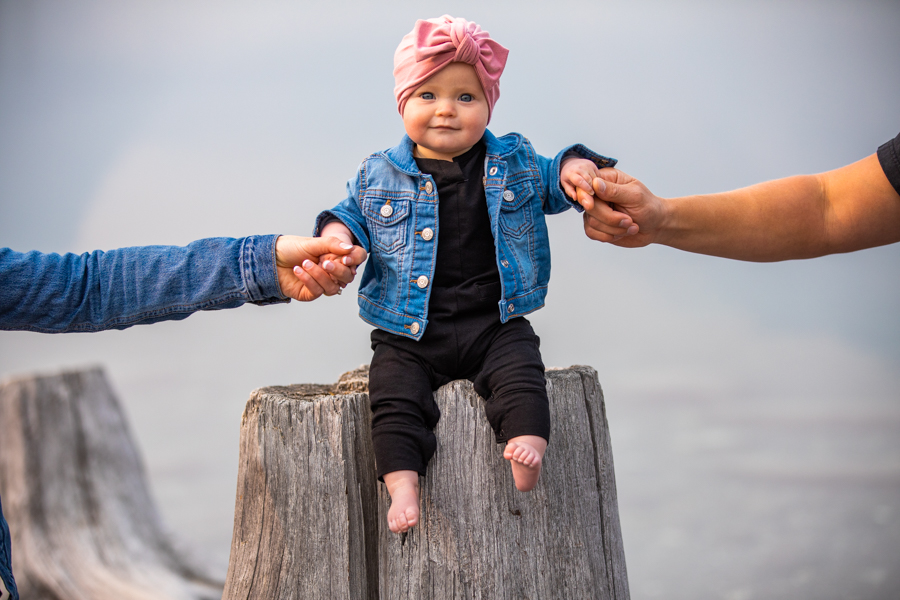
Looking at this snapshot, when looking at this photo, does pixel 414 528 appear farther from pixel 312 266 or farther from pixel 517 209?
pixel 517 209

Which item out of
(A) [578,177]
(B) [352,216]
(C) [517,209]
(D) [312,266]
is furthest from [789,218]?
(D) [312,266]

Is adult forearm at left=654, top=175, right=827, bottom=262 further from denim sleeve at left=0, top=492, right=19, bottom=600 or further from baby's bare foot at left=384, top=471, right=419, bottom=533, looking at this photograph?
denim sleeve at left=0, top=492, right=19, bottom=600

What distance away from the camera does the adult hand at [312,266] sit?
207 centimetres

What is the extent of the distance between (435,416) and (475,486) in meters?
0.23

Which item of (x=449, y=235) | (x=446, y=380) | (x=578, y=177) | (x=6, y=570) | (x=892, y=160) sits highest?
(x=892, y=160)

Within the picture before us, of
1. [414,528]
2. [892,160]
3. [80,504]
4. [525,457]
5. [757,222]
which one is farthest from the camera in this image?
[80,504]

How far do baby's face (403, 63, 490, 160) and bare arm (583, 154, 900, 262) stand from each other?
639 mm

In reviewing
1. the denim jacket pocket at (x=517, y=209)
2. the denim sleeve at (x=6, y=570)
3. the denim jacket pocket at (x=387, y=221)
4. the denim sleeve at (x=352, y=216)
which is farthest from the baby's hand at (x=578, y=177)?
the denim sleeve at (x=6, y=570)

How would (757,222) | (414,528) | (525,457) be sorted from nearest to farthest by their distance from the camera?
(525,457) < (414,528) < (757,222)

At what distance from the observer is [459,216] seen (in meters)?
2.23

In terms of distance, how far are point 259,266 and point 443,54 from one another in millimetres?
842

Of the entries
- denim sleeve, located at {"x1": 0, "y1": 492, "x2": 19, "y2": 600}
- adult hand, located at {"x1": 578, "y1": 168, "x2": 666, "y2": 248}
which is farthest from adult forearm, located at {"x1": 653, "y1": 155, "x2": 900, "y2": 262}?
denim sleeve, located at {"x1": 0, "y1": 492, "x2": 19, "y2": 600}

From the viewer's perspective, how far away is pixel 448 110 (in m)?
2.09

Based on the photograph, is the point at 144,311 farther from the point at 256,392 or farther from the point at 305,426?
the point at 305,426
